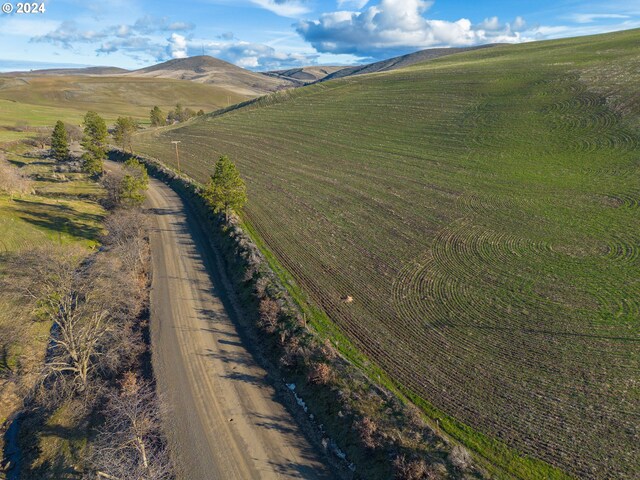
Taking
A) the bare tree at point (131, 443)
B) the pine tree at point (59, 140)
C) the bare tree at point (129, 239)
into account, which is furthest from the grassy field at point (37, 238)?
the pine tree at point (59, 140)

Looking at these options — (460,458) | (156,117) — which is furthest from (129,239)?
(156,117)

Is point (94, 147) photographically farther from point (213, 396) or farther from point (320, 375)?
point (320, 375)

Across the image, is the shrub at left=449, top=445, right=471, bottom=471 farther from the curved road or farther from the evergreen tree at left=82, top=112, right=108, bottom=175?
the evergreen tree at left=82, top=112, right=108, bottom=175

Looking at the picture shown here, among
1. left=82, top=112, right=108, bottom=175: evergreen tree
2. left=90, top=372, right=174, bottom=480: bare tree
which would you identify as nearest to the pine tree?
left=82, top=112, right=108, bottom=175: evergreen tree

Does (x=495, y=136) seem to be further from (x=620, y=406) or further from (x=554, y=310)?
(x=620, y=406)

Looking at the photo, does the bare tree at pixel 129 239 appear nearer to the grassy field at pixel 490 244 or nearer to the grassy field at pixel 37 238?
the grassy field at pixel 37 238
